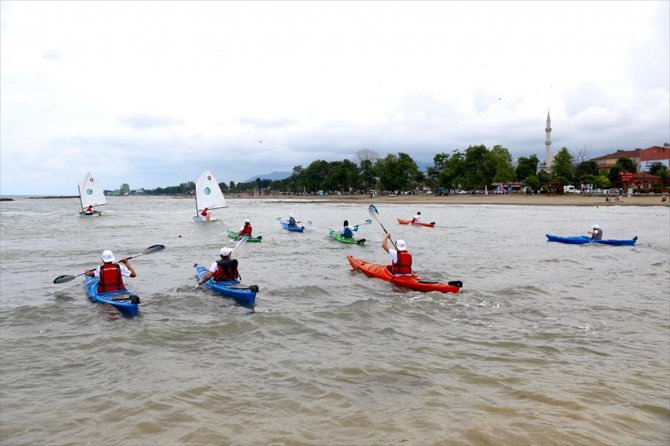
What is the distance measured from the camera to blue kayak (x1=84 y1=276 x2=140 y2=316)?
1127cm

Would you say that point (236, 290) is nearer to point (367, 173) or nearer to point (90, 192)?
point (90, 192)

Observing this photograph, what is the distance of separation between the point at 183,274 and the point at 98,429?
11872mm

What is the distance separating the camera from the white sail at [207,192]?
4156 centimetres

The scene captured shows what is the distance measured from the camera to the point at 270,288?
1491 centimetres

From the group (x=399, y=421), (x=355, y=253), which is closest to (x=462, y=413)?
(x=399, y=421)

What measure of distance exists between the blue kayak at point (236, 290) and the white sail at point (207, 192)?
29.4 meters

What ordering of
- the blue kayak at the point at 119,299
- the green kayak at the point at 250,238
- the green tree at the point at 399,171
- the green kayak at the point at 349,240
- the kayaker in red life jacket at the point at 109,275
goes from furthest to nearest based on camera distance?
→ the green tree at the point at 399,171 < the green kayak at the point at 250,238 < the green kayak at the point at 349,240 < the kayaker in red life jacket at the point at 109,275 < the blue kayak at the point at 119,299

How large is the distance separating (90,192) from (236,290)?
49.6 m

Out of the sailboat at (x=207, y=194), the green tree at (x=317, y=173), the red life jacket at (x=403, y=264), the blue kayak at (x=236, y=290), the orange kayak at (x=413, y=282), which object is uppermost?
the green tree at (x=317, y=173)

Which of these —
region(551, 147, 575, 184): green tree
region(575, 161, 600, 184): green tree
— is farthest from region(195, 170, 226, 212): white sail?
region(575, 161, 600, 184): green tree

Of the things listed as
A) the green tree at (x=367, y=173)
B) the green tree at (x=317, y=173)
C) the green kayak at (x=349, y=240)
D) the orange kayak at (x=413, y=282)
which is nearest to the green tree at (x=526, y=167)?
the green tree at (x=367, y=173)

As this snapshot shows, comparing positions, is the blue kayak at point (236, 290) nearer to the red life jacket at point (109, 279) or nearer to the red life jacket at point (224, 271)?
the red life jacket at point (224, 271)

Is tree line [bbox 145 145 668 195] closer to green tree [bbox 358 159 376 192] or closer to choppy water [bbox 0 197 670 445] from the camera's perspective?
green tree [bbox 358 159 376 192]

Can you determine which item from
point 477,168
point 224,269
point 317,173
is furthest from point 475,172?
point 224,269
